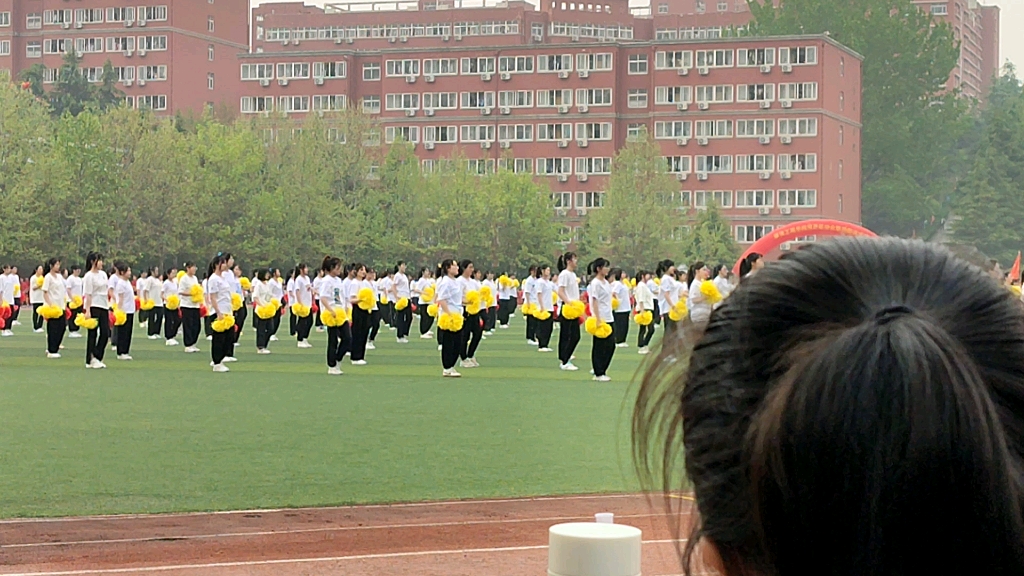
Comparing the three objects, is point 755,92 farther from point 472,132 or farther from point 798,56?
point 472,132

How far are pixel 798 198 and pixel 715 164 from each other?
4827 mm

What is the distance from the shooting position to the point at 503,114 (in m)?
83.6

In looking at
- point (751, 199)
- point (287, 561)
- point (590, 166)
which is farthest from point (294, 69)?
point (287, 561)

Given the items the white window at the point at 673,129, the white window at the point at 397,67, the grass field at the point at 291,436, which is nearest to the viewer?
the grass field at the point at 291,436

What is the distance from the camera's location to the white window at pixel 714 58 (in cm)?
7950

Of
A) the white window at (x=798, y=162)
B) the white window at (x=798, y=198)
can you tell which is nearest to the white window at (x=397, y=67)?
the white window at (x=798, y=162)

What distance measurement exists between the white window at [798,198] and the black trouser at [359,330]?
5751 centimetres

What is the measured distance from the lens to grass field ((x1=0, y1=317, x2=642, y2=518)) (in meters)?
10.2

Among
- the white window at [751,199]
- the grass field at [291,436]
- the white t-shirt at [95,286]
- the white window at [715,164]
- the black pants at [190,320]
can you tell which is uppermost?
the white window at [715,164]

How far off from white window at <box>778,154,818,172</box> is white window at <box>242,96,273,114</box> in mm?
29799

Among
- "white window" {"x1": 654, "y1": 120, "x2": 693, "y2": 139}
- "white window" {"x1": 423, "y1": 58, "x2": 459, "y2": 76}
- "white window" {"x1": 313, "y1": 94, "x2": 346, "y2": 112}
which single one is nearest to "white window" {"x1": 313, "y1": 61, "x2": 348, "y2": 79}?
"white window" {"x1": 313, "y1": 94, "x2": 346, "y2": 112}

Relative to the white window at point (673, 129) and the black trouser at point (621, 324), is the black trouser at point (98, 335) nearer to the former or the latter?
the black trouser at point (621, 324)

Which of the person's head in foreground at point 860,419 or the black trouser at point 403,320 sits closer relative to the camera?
the person's head in foreground at point 860,419

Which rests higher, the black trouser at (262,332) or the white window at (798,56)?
the white window at (798,56)
